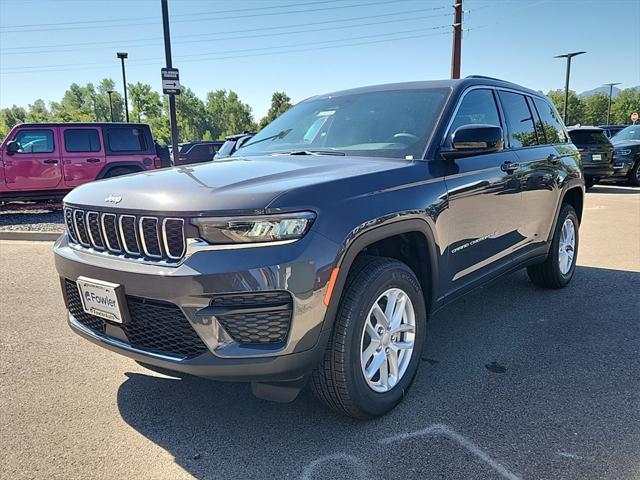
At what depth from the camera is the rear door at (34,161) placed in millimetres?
10945

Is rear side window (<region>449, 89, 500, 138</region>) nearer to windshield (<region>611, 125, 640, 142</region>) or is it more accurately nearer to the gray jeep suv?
the gray jeep suv

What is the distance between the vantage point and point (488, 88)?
387cm

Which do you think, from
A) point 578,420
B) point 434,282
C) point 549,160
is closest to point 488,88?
point 549,160

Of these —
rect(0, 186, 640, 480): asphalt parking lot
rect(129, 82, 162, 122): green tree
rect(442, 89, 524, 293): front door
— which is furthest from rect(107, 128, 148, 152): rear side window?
rect(129, 82, 162, 122): green tree

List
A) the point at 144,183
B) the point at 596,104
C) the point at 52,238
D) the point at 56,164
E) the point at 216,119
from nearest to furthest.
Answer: the point at 144,183 < the point at 52,238 < the point at 56,164 < the point at 596,104 < the point at 216,119

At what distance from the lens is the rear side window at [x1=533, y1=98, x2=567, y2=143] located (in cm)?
469

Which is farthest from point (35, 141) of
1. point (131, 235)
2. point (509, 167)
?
point (509, 167)

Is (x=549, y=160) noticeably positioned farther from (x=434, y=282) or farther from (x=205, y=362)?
(x=205, y=362)

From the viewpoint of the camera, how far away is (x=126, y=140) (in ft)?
38.6

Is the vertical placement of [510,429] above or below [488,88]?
below

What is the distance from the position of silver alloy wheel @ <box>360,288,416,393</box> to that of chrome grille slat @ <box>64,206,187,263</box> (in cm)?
100

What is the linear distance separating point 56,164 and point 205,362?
1062 centimetres

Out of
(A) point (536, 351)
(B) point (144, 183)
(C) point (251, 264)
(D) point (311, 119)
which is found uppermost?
(D) point (311, 119)

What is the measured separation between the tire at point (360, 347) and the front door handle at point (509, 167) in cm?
139
